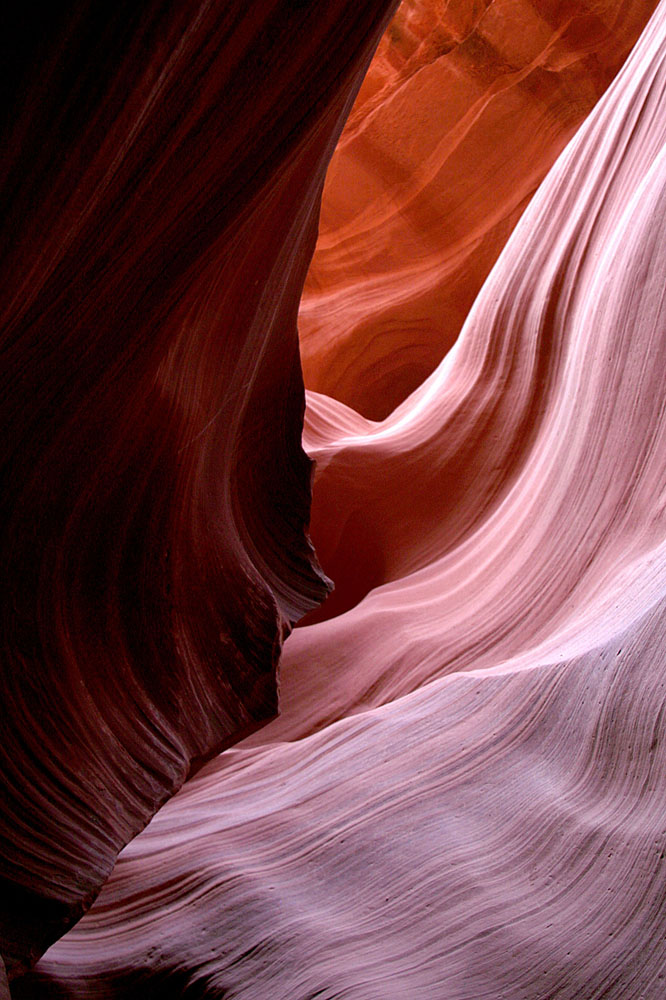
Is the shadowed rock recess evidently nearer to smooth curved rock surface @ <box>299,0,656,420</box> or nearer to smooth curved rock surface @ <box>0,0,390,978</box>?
smooth curved rock surface @ <box>0,0,390,978</box>

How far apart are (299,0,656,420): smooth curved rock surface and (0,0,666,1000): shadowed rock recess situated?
1770 mm

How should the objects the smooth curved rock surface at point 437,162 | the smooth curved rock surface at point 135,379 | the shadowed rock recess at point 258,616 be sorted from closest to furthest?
the smooth curved rock surface at point 135,379 < the shadowed rock recess at point 258,616 < the smooth curved rock surface at point 437,162

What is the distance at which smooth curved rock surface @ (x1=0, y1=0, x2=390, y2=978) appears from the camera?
61 centimetres

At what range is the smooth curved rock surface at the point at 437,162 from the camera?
3.52 meters

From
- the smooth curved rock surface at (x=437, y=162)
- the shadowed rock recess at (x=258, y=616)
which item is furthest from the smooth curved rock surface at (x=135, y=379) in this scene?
the smooth curved rock surface at (x=437, y=162)

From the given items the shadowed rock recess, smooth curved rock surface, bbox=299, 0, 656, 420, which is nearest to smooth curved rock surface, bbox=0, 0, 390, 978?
the shadowed rock recess

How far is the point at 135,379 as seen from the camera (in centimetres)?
92

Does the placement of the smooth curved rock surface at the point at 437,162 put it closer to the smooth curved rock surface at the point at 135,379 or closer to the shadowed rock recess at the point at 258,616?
the shadowed rock recess at the point at 258,616

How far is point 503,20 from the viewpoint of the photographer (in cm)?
349

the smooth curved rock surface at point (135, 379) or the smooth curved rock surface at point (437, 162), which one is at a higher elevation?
the smooth curved rock surface at point (437, 162)

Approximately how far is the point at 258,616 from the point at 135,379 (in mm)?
401

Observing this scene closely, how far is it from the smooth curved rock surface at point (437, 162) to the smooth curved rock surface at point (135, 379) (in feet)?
8.00

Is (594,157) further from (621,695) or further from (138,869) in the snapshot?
(138,869)

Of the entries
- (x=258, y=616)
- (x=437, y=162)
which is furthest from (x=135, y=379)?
(x=437, y=162)
